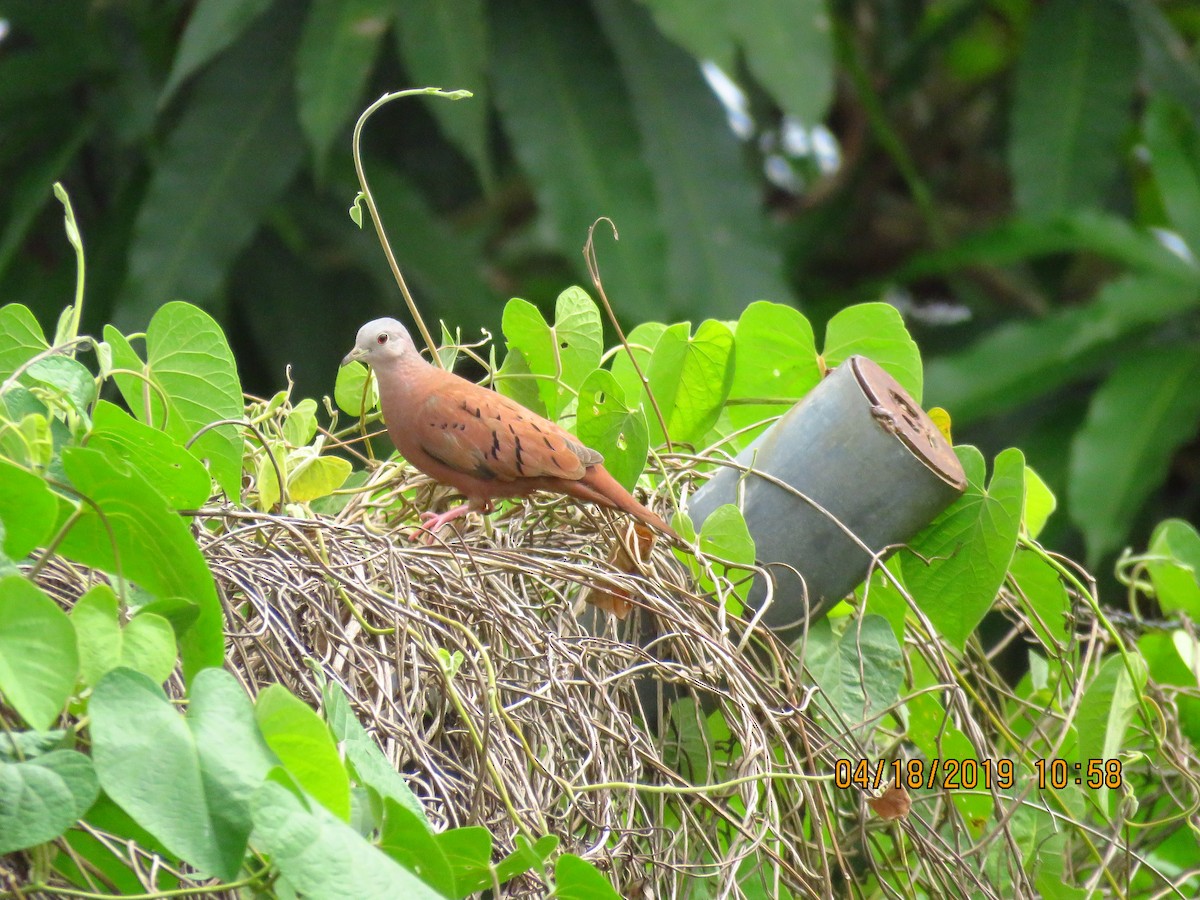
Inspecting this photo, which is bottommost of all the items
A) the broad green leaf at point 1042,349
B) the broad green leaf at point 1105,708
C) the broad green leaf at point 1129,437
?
the broad green leaf at point 1129,437

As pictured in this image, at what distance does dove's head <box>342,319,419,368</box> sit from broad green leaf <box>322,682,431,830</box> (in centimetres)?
83

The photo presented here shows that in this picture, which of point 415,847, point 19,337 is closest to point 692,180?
point 19,337

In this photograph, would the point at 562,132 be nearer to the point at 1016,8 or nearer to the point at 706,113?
the point at 706,113

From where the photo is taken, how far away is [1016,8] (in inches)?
211

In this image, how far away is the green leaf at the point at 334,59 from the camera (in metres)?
3.34

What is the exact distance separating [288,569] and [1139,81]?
4.24 metres

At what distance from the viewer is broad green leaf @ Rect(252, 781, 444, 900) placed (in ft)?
2.65

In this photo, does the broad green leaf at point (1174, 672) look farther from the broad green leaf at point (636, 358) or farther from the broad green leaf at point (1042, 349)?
the broad green leaf at point (1042, 349)

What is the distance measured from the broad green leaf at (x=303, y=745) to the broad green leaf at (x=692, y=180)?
9.30 ft

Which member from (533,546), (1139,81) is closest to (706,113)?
(1139,81)

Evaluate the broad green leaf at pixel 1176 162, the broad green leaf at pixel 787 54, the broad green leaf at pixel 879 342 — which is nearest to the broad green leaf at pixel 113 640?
the broad green leaf at pixel 879 342

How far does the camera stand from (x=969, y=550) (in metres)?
1.42

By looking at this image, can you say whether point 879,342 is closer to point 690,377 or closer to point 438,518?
point 690,377
